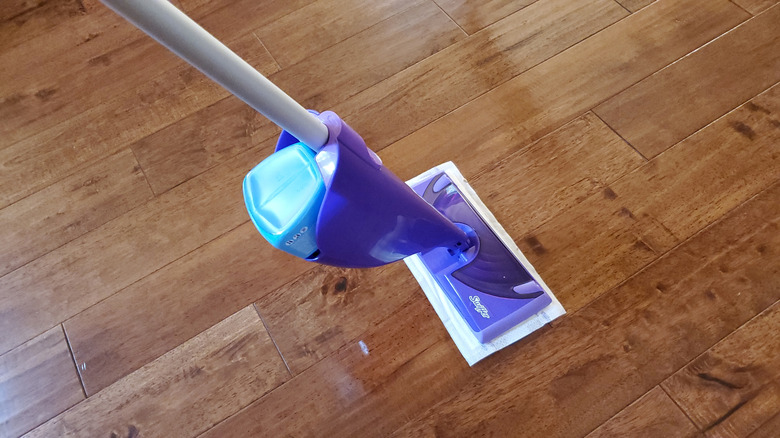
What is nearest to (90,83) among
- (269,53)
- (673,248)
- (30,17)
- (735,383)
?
(30,17)

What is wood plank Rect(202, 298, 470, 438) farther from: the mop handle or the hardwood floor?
the mop handle

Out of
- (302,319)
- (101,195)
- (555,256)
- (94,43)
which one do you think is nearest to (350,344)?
(302,319)

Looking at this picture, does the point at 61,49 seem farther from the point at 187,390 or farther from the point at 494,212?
the point at 494,212

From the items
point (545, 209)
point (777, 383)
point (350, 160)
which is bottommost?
point (777, 383)

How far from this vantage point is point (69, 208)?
107 centimetres

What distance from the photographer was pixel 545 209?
1.00 meters

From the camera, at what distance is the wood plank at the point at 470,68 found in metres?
1.12

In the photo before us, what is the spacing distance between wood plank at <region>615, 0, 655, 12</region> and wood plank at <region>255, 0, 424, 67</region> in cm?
41

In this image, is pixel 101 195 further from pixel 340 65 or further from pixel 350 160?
pixel 350 160

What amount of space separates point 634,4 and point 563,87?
0.26 m

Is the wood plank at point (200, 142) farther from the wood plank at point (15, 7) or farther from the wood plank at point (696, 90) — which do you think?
the wood plank at point (696, 90)

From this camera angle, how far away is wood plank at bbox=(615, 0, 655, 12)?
3.92 feet

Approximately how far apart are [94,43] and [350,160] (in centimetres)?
93

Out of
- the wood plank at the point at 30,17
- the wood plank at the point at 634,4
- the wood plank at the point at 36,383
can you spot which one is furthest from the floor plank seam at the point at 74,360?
the wood plank at the point at 634,4
